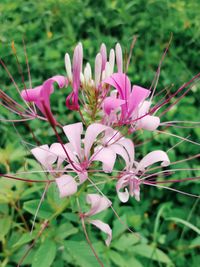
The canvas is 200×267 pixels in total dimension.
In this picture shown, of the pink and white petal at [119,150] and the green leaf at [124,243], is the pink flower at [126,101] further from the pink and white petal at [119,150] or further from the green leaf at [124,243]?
the green leaf at [124,243]

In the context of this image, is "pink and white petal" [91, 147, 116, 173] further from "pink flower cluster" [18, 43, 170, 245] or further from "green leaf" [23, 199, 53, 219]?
"green leaf" [23, 199, 53, 219]

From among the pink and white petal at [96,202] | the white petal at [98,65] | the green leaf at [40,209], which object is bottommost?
the green leaf at [40,209]

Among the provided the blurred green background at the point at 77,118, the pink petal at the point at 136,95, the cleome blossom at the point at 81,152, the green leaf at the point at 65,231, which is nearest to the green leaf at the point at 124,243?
the blurred green background at the point at 77,118

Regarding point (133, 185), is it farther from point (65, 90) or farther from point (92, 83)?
point (65, 90)

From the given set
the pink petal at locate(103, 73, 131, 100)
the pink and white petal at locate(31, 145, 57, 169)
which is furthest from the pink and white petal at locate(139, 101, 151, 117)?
the pink and white petal at locate(31, 145, 57, 169)

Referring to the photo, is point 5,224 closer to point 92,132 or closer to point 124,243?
point 124,243

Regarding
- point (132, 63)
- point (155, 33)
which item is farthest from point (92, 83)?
point (155, 33)

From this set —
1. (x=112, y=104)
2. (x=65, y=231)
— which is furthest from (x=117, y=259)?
(x=112, y=104)

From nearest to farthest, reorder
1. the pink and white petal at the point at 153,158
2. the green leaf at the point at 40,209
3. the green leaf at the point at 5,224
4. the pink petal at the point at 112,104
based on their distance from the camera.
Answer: the pink petal at the point at 112,104 < the pink and white petal at the point at 153,158 < the green leaf at the point at 40,209 < the green leaf at the point at 5,224
